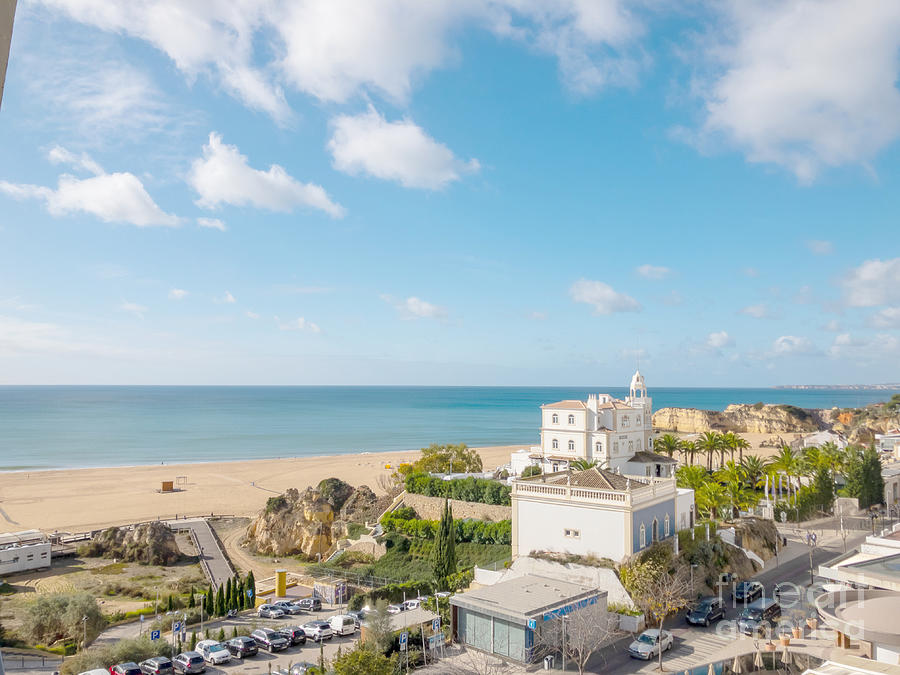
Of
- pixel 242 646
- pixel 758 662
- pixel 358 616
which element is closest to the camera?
pixel 758 662

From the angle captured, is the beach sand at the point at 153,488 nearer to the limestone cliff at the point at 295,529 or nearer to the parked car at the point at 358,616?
the limestone cliff at the point at 295,529

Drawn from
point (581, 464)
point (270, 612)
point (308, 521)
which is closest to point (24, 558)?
point (308, 521)

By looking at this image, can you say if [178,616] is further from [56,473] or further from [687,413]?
[687,413]

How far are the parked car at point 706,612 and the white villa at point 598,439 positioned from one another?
72.5 ft

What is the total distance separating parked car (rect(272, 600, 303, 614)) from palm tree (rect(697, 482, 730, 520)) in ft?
81.0

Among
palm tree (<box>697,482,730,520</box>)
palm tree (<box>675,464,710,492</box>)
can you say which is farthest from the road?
palm tree (<box>675,464,710,492</box>)

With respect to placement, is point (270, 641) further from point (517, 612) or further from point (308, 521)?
point (308, 521)

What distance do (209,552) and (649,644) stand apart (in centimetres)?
3427

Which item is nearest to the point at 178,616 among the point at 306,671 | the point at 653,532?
the point at 306,671

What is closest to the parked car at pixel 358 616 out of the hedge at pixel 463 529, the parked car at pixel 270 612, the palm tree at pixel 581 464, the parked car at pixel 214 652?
the parked car at pixel 270 612

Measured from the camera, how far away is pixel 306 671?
860 inches

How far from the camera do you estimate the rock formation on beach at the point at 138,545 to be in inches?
1727

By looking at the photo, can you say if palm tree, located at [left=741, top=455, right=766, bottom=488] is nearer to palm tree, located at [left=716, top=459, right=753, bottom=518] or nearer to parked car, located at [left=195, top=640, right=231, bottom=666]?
palm tree, located at [left=716, top=459, right=753, bottom=518]

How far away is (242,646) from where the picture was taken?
81.8 ft
